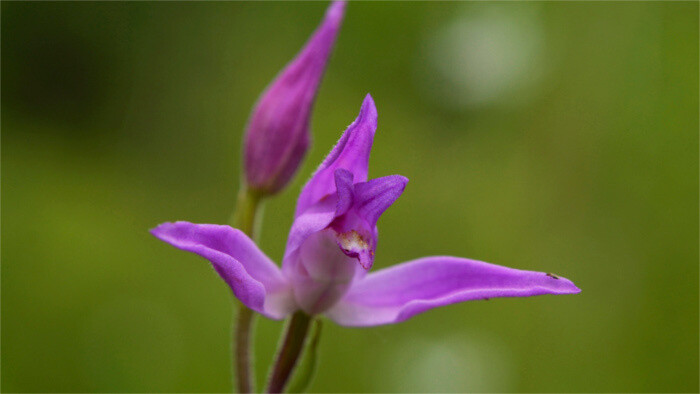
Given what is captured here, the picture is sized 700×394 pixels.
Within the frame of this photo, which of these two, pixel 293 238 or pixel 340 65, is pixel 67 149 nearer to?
pixel 340 65

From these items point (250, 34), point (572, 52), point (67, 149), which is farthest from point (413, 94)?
point (67, 149)

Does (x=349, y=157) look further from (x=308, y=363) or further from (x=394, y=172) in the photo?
(x=394, y=172)

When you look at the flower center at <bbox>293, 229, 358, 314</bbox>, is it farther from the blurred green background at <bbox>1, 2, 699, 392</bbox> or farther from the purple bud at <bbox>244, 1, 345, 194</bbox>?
the blurred green background at <bbox>1, 2, 699, 392</bbox>

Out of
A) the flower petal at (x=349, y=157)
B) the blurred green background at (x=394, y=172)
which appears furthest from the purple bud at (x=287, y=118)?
the blurred green background at (x=394, y=172)

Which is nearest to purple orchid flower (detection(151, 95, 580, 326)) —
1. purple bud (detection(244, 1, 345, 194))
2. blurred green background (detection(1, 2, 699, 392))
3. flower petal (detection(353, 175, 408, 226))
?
flower petal (detection(353, 175, 408, 226))

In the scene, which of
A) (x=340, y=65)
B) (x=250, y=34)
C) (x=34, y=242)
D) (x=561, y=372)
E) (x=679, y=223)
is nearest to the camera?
(x=561, y=372)

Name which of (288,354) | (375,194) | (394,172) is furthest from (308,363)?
(394,172)

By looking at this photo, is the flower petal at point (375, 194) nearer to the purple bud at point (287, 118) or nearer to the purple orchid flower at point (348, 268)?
the purple orchid flower at point (348, 268)
